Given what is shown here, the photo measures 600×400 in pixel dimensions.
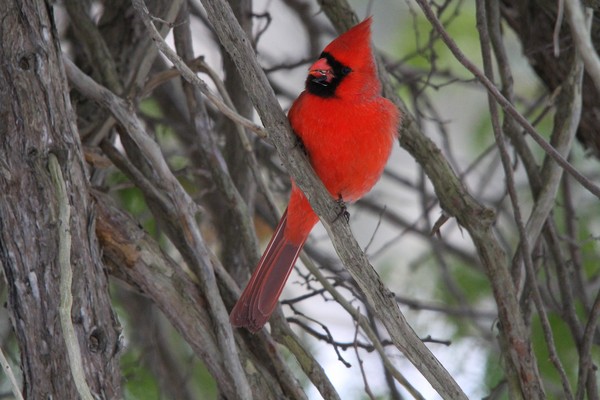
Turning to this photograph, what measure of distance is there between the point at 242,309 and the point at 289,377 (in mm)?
211

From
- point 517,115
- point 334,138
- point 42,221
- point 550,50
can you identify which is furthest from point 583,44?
point 42,221

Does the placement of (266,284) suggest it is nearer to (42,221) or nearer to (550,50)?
(42,221)

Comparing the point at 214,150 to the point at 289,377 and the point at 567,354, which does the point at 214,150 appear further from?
the point at 567,354

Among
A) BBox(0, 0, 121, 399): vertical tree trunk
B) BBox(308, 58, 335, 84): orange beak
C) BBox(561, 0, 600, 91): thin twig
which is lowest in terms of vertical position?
BBox(0, 0, 121, 399): vertical tree trunk

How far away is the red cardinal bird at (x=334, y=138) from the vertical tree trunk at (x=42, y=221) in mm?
462

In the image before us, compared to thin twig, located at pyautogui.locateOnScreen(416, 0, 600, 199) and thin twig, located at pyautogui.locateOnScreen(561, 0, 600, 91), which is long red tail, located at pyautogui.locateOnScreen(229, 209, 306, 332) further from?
thin twig, located at pyautogui.locateOnScreen(561, 0, 600, 91)

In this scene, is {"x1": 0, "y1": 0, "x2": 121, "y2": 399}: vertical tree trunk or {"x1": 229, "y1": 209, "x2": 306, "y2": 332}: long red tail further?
{"x1": 229, "y1": 209, "x2": 306, "y2": 332}: long red tail

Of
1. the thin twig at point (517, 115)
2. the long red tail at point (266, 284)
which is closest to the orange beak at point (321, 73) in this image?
the long red tail at point (266, 284)

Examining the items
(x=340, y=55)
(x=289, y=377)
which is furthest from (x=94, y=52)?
(x=289, y=377)

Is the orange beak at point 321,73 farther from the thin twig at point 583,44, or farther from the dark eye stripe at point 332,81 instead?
the thin twig at point 583,44

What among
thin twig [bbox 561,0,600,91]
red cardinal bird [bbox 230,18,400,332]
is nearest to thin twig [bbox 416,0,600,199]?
thin twig [bbox 561,0,600,91]

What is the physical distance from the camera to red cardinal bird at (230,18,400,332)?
7.36 ft

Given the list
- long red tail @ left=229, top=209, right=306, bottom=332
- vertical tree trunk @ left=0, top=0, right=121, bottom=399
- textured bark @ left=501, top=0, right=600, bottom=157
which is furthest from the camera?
textured bark @ left=501, top=0, right=600, bottom=157

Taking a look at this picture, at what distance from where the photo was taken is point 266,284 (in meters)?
2.31
